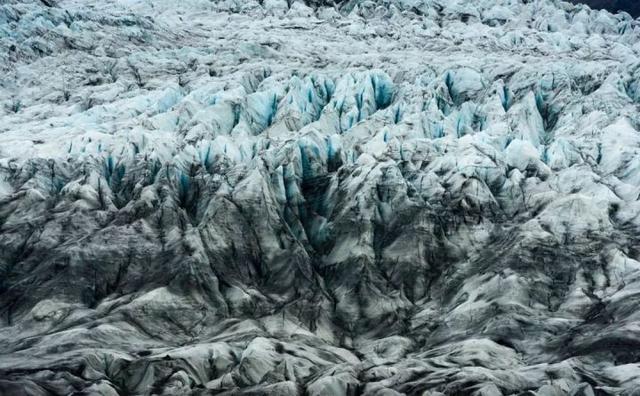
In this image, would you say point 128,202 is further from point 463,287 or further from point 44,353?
point 463,287

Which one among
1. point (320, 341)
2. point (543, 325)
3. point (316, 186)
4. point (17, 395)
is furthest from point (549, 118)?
point (17, 395)

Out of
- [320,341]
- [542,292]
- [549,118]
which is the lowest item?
[320,341]

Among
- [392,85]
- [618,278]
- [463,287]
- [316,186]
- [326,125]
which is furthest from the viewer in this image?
[392,85]

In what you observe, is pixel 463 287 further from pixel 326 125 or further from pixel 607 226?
pixel 326 125

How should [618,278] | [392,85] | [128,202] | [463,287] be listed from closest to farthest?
1. [618,278]
2. [463,287]
3. [128,202]
4. [392,85]

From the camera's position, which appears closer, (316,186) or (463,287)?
(463,287)

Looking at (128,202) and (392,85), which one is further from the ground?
(392,85)
